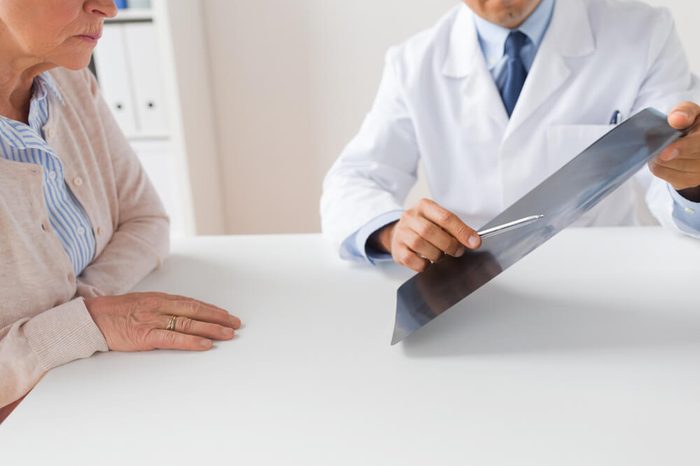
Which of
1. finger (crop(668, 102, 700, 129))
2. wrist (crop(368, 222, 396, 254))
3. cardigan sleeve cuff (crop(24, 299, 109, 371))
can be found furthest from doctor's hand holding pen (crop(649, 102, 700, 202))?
cardigan sleeve cuff (crop(24, 299, 109, 371))

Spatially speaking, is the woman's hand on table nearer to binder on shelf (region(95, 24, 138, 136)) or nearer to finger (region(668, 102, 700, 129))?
finger (region(668, 102, 700, 129))

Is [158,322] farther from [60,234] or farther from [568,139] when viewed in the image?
[568,139]

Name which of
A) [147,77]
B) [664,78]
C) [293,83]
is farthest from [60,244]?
[293,83]

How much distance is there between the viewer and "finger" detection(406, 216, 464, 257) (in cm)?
93

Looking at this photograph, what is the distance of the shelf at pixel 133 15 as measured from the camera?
219 centimetres

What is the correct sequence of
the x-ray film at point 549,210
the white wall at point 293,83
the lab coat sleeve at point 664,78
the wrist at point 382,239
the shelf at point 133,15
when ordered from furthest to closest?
the white wall at point 293,83 < the shelf at point 133,15 < the lab coat sleeve at point 664,78 < the wrist at point 382,239 < the x-ray film at point 549,210

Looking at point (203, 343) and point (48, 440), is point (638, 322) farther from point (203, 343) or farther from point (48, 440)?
point (48, 440)

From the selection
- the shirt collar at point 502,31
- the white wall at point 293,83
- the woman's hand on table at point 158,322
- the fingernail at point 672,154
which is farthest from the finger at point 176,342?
the white wall at point 293,83

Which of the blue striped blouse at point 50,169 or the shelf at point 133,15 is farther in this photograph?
the shelf at point 133,15

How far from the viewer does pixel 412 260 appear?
99 centimetres

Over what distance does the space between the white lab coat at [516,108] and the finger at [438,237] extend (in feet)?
0.92

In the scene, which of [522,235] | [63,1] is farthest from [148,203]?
[522,235]

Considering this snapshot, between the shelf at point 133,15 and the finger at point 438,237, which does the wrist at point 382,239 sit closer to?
the finger at point 438,237

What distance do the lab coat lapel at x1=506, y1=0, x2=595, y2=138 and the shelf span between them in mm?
1419
